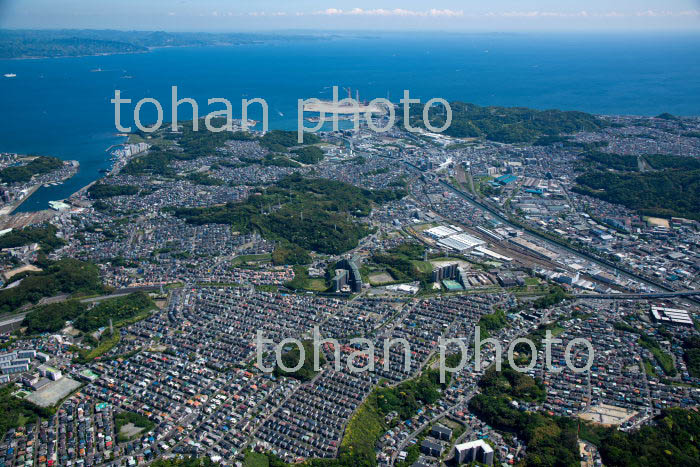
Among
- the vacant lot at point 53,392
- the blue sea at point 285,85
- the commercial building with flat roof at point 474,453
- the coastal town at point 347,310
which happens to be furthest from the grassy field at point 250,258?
the blue sea at point 285,85

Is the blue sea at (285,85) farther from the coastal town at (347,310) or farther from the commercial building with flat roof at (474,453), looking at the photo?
the commercial building with flat roof at (474,453)

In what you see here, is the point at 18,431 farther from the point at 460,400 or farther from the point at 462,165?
the point at 462,165

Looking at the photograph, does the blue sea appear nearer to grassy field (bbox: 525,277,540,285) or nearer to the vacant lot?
the vacant lot

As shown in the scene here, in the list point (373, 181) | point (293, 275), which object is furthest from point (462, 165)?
point (293, 275)

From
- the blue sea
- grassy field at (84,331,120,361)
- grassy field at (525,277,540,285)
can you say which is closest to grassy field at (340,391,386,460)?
grassy field at (84,331,120,361)

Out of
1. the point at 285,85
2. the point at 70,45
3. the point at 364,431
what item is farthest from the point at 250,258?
the point at 70,45
